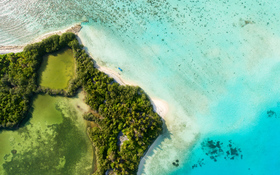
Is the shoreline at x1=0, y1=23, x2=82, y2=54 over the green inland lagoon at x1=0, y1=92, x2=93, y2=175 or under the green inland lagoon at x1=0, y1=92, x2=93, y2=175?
over

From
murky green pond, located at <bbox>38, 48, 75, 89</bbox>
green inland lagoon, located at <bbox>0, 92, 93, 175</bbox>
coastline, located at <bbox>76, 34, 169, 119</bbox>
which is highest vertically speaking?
coastline, located at <bbox>76, 34, 169, 119</bbox>

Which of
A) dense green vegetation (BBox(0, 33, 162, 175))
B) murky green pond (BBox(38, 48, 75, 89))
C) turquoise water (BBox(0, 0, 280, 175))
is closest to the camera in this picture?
dense green vegetation (BBox(0, 33, 162, 175))

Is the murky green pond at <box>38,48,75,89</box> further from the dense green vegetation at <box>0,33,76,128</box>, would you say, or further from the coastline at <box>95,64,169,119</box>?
the coastline at <box>95,64,169,119</box>

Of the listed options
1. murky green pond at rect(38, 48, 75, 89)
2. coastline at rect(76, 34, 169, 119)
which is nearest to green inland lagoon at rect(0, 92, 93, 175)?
murky green pond at rect(38, 48, 75, 89)

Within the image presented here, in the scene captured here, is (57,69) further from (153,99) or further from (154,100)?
(154,100)

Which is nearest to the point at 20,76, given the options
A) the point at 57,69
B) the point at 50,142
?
the point at 57,69

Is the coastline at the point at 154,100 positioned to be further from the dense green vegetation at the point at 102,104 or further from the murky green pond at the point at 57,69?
the murky green pond at the point at 57,69

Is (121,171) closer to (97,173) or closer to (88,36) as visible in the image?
(97,173)
